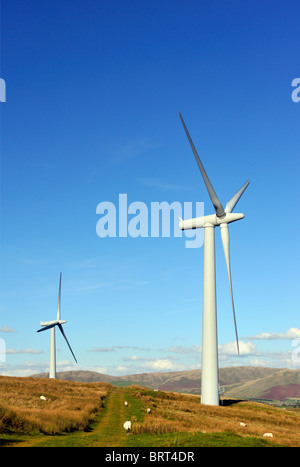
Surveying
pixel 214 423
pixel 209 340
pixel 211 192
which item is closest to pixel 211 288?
pixel 209 340

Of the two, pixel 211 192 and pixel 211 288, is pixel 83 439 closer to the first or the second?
pixel 211 288

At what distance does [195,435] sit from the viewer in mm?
26031

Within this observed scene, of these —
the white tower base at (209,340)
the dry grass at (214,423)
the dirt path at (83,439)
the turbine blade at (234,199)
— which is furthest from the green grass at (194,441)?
the turbine blade at (234,199)

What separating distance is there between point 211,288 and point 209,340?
6.87m

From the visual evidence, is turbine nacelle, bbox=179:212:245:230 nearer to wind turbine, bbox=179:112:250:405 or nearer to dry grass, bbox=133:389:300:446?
wind turbine, bbox=179:112:250:405

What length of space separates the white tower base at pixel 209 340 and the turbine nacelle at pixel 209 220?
479cm

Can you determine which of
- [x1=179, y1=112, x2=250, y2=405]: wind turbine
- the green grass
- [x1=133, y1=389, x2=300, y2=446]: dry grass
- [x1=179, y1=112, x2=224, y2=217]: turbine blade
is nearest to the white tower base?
[x1=179, y1=112, x2=250, y2=405]: wind turbine

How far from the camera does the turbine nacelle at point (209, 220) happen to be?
196ft

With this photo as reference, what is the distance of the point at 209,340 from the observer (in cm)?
5722

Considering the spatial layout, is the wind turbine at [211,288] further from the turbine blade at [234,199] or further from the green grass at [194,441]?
the green grass at [194,441]

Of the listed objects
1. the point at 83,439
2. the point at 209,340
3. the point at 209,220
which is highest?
the point at 209,220

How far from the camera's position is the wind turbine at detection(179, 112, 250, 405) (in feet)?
187

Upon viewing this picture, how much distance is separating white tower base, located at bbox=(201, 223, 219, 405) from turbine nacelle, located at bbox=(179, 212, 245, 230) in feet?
15.7
